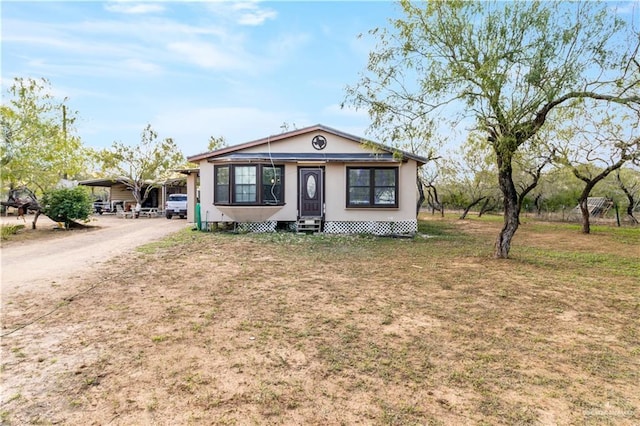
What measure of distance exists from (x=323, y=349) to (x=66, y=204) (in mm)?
15020

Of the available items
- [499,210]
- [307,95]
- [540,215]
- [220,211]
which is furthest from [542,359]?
[499,210]

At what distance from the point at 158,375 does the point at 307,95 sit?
13.5 metres

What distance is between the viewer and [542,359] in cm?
346

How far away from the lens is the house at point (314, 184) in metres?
13.4

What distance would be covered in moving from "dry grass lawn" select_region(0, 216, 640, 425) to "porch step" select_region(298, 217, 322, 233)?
6634 millimetres

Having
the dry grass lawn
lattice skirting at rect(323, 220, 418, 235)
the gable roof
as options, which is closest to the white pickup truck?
the gable roof

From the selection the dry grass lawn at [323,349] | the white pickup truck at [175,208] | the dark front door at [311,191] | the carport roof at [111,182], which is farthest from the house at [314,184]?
the carport roof at [111,182]

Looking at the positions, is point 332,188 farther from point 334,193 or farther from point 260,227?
point 260,227

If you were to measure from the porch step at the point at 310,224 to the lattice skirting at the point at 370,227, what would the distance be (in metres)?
0.29

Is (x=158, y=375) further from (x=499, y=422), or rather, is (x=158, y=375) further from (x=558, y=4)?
(x=558, y=4)

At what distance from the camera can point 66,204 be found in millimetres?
14328

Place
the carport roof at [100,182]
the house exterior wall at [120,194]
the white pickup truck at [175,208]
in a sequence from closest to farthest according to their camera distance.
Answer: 1. the white pickup truck at [175,208]
2. the carport roof at [100,182]
3. the house exterior wall at [120,194]

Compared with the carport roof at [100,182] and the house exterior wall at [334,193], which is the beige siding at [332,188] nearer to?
the house exterior wall at [334,193]

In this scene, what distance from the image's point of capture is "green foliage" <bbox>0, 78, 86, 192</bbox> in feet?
40.3
